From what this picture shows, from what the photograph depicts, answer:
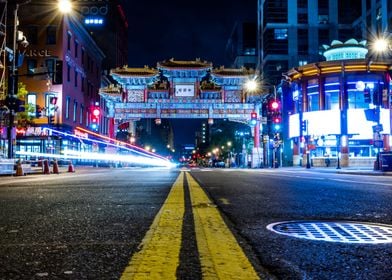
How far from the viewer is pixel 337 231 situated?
408 cm

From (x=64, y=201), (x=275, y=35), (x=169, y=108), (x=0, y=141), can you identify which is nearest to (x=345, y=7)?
(x=275, y=35)

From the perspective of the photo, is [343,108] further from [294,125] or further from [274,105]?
[274,105]

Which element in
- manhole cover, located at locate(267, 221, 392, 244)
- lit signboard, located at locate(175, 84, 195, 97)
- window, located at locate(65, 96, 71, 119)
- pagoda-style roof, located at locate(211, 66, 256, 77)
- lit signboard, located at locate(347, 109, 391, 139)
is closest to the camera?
manhole cover, located at locate(267, 221, 392, 244)

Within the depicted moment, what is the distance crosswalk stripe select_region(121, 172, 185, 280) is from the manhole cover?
0.91 meters

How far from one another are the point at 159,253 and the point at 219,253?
366 mm

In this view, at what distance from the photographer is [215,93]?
53.6 meters

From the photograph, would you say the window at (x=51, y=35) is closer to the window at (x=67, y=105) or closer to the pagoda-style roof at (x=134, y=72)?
the window at (x=67, y=105)

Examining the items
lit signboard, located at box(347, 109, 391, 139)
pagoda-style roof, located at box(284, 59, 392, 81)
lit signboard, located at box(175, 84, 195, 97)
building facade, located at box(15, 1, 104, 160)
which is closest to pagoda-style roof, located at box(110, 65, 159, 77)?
lit signboard, located at box(175, 84, 195, 97)

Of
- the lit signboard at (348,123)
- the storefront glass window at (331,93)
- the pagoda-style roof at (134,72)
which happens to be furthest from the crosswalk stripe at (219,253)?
the storefront glass window at (331,93)

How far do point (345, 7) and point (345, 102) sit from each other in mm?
48919

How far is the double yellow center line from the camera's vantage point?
8.06 ft

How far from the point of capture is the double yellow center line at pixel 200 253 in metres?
2.46

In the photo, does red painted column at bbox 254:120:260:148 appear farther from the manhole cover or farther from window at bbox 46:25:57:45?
the manhole cover

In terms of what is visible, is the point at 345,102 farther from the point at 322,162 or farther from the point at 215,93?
the point at 215,93
